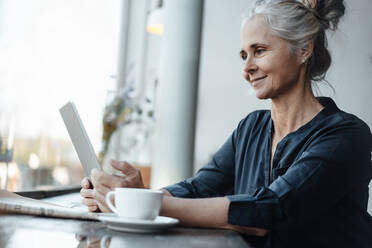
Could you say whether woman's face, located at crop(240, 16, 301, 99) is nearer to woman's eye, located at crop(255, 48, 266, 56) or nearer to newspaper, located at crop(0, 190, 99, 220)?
woman's eye, located at crop(255, 48, 266, 56)

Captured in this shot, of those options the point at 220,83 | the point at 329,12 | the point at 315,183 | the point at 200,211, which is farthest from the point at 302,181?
the point at 220,83

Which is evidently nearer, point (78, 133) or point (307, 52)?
point (78, 133)

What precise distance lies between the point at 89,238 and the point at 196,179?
63cm

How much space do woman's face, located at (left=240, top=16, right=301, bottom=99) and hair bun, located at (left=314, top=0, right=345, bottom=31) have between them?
15 cm

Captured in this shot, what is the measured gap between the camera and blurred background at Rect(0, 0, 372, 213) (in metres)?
2.38

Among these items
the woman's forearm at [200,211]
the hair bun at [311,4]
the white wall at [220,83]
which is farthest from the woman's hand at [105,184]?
the white wall at [220,83]

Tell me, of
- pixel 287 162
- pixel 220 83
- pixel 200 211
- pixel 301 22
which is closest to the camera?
pixel 200 211

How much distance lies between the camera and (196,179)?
50.3 inches

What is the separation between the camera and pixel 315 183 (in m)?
0.93

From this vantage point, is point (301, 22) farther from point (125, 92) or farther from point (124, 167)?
point (125, 92)

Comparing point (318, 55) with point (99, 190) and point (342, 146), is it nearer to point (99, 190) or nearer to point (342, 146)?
point (342, 146)

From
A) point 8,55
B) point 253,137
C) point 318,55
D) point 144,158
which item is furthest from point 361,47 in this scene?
point 144,158

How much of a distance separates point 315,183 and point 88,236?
488mm

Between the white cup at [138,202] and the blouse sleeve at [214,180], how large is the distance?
0.45 metres
